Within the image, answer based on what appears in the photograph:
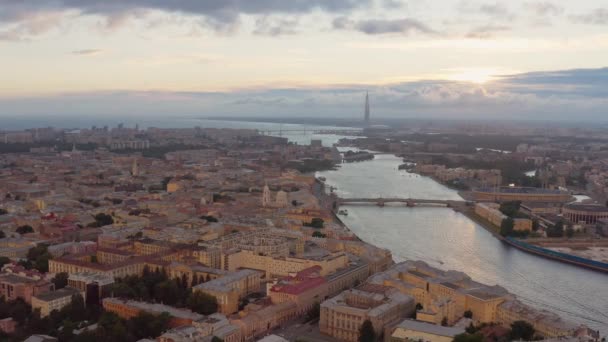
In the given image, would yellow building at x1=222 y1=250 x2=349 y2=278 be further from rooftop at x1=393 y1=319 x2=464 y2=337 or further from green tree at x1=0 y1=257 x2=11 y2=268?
green tree at x1=0 y1=257 x2=11 y2=268

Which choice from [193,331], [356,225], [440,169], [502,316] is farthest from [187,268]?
[440,169]

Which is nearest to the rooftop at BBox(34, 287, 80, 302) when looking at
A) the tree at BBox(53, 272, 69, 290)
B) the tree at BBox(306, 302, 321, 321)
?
the tree at BBox(53, 272, 69, 290)

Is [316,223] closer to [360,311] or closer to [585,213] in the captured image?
[360,311]

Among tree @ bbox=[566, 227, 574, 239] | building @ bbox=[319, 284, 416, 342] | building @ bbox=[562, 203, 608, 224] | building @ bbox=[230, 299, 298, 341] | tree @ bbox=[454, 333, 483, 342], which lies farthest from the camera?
building @ bbox=[562, 203, 608, 224]

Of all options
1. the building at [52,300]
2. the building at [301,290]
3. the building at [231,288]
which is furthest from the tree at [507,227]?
the building at [52,300]

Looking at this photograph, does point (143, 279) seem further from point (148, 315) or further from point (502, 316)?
point (502, 316)

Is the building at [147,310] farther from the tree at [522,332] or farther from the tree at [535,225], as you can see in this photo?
the tree at [535,225]
